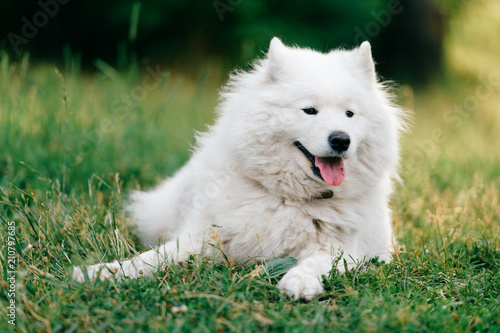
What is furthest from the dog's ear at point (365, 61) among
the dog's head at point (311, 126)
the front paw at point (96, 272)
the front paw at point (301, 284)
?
the front paw at point (96, 272)

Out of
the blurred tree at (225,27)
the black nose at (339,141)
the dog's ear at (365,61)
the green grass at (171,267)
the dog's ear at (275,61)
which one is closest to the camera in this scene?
the green grass at (171,267)

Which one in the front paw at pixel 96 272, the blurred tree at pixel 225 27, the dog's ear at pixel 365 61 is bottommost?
the front paw at pixel 96 272

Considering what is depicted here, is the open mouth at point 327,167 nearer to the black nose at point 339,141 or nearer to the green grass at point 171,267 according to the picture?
the black nose at point 339,141

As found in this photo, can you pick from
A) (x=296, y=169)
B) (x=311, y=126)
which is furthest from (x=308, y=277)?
(x=311, y=126)

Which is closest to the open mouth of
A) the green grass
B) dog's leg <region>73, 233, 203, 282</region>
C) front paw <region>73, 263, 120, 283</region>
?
the green grass

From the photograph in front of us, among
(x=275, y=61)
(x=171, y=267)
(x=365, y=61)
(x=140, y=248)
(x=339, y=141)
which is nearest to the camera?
(x=171, y=267)

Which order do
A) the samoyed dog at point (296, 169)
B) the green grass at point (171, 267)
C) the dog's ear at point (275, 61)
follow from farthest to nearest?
the dog's ear at point (275, 61) → the samoyed dog at point (296, 169) → the green grass at point (171, 267)

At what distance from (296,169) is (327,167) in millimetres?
184

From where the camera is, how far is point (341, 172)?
2.95 m

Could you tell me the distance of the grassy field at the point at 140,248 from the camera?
219cm

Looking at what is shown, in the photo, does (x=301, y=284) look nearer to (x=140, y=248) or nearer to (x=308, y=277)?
(x=308, y=277)

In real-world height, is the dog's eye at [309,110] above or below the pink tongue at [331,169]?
above

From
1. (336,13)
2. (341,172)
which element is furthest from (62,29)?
(341,172)

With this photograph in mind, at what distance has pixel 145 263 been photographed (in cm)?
264
